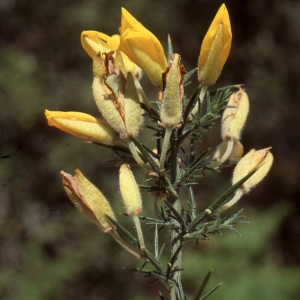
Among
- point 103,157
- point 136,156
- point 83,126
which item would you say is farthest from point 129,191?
point 103,157

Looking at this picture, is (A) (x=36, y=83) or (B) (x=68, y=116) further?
(A) (x=36, y=83)

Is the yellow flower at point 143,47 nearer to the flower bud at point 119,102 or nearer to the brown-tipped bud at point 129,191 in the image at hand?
the flower bud at point 119,102

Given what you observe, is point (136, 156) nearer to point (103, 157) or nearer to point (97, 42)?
point (97, 42)

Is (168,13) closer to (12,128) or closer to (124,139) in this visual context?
(12,128)

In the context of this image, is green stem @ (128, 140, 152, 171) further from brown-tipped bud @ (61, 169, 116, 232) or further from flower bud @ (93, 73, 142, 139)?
brown-tipped bud @ (61, 169, 116, 232)

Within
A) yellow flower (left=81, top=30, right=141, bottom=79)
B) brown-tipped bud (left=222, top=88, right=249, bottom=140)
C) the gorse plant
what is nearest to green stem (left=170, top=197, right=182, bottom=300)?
the gorse plant

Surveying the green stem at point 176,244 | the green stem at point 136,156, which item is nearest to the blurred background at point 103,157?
the green stem at point 176,244

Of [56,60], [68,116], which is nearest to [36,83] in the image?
[56,60]
